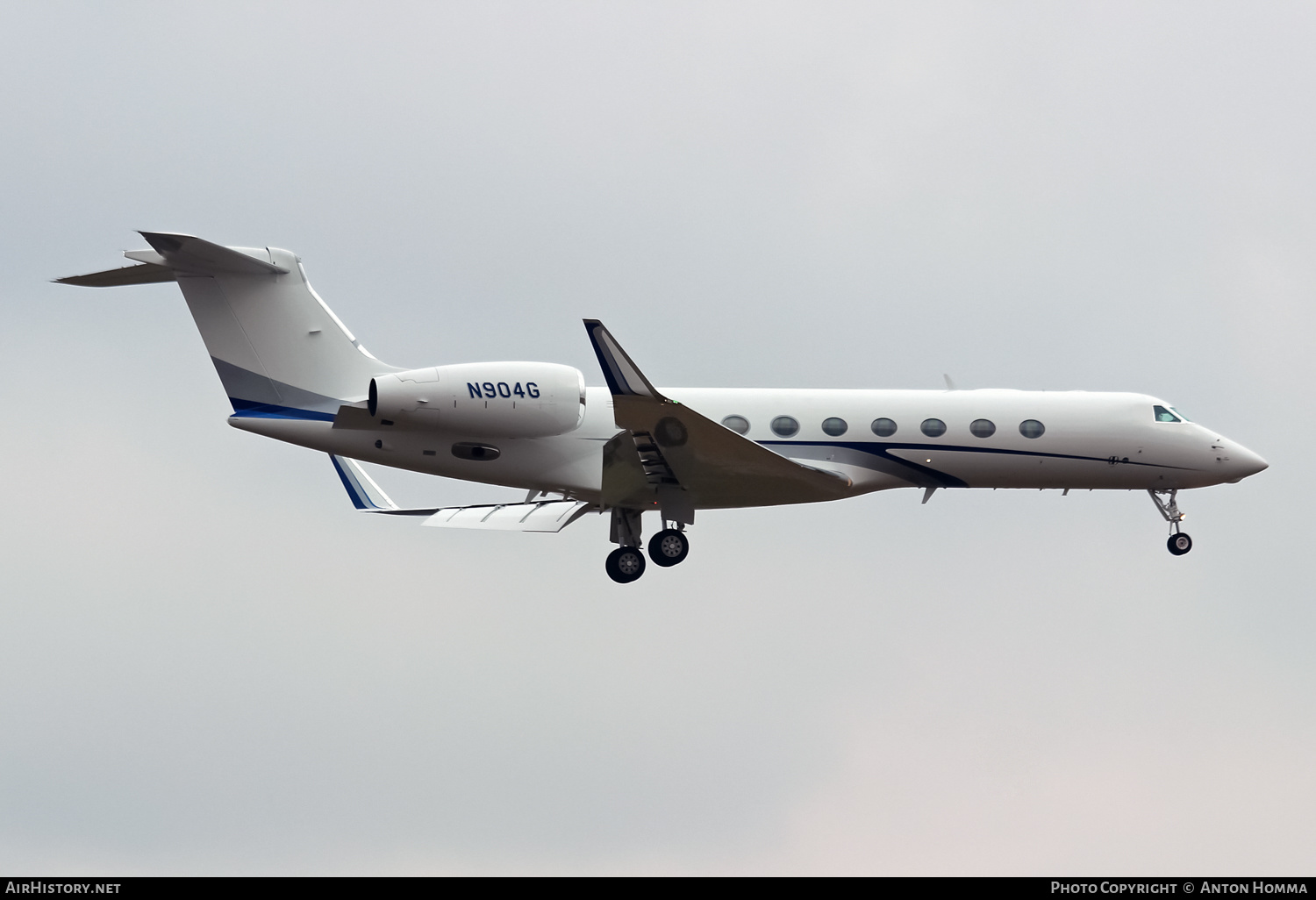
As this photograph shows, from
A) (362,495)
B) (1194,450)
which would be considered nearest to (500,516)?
(362,495)

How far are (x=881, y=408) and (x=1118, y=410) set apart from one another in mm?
3931

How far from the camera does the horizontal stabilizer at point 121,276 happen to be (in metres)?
21.7

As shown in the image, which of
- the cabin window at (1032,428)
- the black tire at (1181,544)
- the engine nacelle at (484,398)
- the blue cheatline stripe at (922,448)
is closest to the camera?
the engine nacelle at (484,398)

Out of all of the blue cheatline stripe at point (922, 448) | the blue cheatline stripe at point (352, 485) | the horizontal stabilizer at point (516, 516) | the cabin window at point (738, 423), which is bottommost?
the horizontal stabilizer at point (516, 516)

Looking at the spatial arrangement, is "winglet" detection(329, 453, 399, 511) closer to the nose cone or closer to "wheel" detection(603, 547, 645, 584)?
"wheel" detection(603, 547, 645, 584)

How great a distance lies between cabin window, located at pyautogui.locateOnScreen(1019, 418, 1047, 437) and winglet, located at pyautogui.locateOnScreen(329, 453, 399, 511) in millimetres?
10147

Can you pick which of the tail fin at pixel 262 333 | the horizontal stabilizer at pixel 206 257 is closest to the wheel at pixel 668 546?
the tail fin at pixel 262 333

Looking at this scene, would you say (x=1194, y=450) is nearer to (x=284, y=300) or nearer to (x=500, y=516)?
(x=500, y=516)

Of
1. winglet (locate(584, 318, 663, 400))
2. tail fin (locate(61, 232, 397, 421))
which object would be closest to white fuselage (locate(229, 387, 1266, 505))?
tail fin (locate(61, 232, 397, 421))

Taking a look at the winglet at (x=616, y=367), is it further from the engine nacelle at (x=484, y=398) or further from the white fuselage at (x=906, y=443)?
the white fuselage at (x=906, y=443)

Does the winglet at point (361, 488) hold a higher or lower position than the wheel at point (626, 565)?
higher

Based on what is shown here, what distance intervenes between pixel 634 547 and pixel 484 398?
12.1ft

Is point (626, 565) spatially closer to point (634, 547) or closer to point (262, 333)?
point (634, 547)

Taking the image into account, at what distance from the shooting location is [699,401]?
75.4ft
